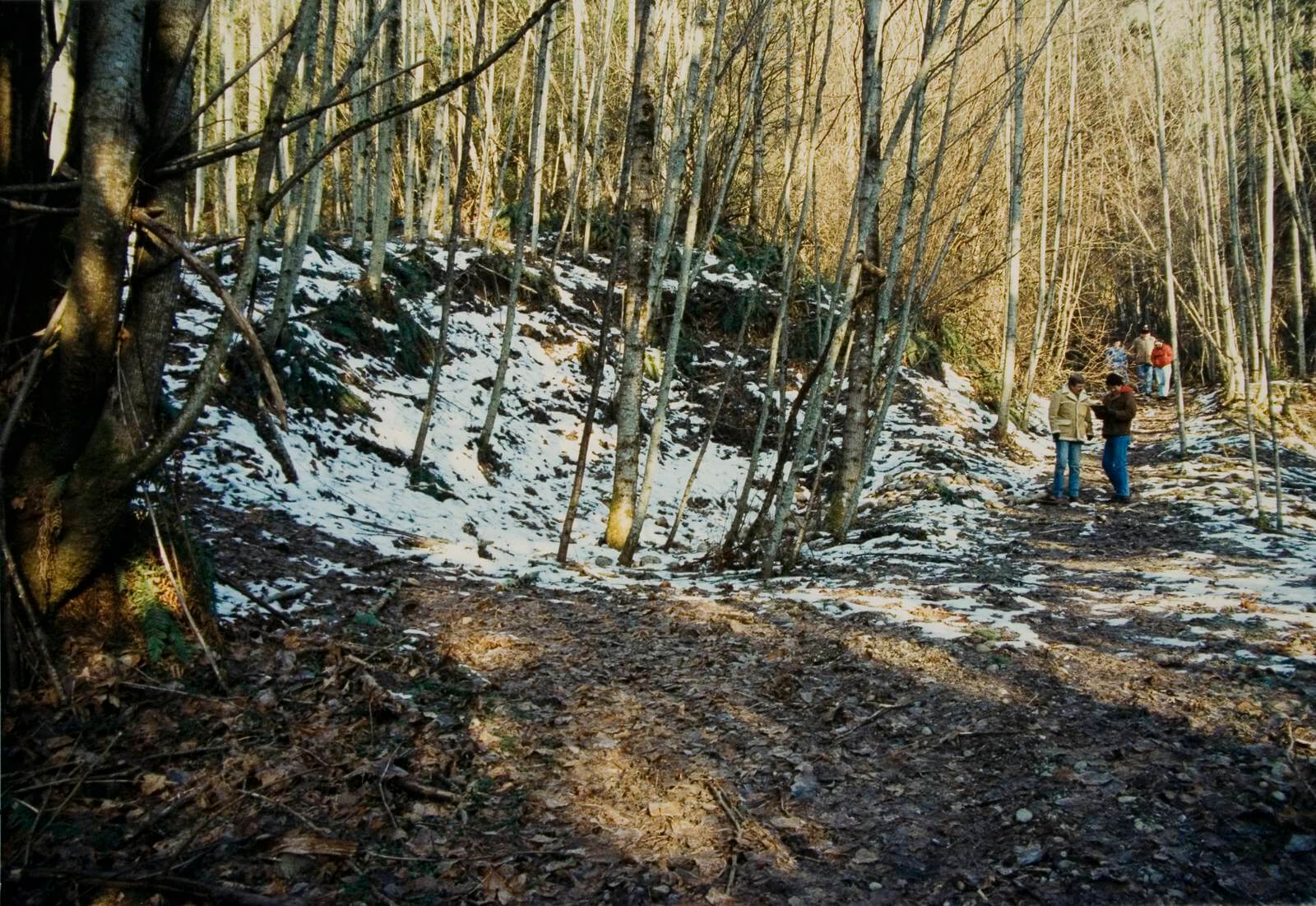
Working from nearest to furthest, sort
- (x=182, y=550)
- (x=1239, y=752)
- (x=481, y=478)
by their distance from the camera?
(x=1239, y=752) → (x=182, y=550) → (x=481, y=478)

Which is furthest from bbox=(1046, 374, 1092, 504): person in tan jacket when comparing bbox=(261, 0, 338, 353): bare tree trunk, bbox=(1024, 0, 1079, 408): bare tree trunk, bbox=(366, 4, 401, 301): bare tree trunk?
bbox=(366, 4, 401, 301): bare tree trunk

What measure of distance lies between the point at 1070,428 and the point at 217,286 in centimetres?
1015

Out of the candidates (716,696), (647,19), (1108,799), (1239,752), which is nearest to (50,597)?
(716,696)

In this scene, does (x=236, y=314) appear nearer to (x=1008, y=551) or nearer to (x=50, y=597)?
(x=50, y=597)

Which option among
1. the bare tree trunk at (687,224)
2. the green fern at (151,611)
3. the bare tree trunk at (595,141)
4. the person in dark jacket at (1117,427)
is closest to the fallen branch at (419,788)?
the green fern at (151,611)

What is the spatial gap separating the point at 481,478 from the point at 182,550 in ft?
21.2

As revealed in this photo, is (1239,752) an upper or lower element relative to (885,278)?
lower

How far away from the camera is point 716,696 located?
3.99 m

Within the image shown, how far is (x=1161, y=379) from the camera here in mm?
19672

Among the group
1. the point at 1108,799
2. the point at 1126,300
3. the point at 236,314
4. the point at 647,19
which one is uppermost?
the point at 1126,300

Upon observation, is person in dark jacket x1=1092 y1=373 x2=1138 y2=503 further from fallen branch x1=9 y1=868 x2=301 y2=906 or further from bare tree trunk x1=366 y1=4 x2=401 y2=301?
bare tree trunk x1=366 y1=4 x2=401 y2=301

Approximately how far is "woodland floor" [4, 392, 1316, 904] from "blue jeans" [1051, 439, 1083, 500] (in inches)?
227

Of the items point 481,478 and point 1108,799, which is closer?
point 1108,799

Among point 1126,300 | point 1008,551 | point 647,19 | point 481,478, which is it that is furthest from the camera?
point 1126,300
